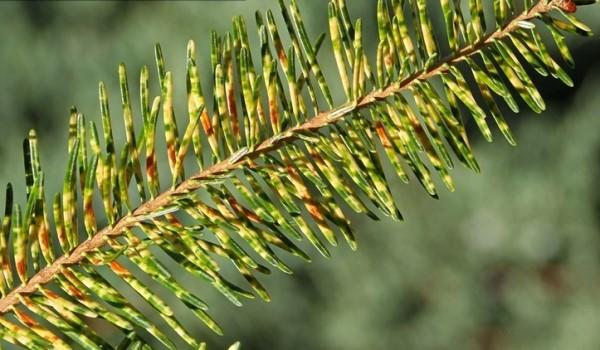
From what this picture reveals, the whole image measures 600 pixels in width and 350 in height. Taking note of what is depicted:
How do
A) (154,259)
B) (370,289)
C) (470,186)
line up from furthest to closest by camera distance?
(470,186)
(370,289)
(154,259)

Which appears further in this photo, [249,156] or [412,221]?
[412,221]

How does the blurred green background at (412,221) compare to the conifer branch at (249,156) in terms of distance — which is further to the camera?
the blurred green background at (412,221)

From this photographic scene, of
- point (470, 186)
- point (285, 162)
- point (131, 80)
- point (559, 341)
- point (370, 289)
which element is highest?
point (131, 80)

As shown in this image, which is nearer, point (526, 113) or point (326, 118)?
point (326, 118)

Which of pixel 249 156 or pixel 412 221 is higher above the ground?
pixel 249 156

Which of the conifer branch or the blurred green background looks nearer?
the conifer branch

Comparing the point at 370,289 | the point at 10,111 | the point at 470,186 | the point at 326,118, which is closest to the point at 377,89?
the point at 326,118

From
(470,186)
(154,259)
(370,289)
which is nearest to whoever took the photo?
(154,259)

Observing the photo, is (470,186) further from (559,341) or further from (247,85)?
(247,85)
